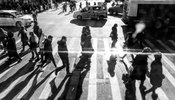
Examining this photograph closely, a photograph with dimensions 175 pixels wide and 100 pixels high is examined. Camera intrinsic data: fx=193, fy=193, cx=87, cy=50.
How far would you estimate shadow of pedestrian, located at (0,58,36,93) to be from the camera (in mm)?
8314

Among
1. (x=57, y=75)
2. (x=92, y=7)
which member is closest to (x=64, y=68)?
(x=57, y=75)

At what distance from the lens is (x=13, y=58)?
37.1 feet

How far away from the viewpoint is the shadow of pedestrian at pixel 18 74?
831cm

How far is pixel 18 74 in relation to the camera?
9.34m

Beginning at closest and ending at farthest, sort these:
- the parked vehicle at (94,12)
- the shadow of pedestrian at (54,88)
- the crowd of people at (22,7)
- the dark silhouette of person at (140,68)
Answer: the dark silhouette of person at (140,68), the shadow of pedestrian at (54,88), the parked vehicle at (94,12), the crowd of people at (22,7)

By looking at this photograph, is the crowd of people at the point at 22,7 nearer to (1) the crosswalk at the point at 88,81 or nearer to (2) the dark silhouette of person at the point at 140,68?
(1) the crosswalk at the point at 88,81

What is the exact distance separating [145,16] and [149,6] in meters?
0.93

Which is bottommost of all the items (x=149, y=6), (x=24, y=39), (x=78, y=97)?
(x=78, y=97)

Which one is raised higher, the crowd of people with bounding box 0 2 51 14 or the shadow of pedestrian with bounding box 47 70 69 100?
the crowd of people with bounding box 0 2 51 14

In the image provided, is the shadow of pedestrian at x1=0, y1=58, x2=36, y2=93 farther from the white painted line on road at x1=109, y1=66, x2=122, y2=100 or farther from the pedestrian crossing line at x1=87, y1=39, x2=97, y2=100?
the white painted line on road at x1=109, y1=66, x2=122, y2=100

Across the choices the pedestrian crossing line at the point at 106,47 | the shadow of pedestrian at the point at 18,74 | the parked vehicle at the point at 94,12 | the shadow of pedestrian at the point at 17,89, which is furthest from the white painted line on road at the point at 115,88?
the parked vehicle at the point at 94,12

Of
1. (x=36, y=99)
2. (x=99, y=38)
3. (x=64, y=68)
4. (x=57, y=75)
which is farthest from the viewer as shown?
(x=99, y=38)

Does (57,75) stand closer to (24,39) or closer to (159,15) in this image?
(24,39)

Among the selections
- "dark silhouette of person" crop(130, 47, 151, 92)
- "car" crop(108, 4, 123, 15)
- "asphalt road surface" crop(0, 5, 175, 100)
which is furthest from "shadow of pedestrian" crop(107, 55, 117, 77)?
"car" crop(108, 4, 123, 15)
